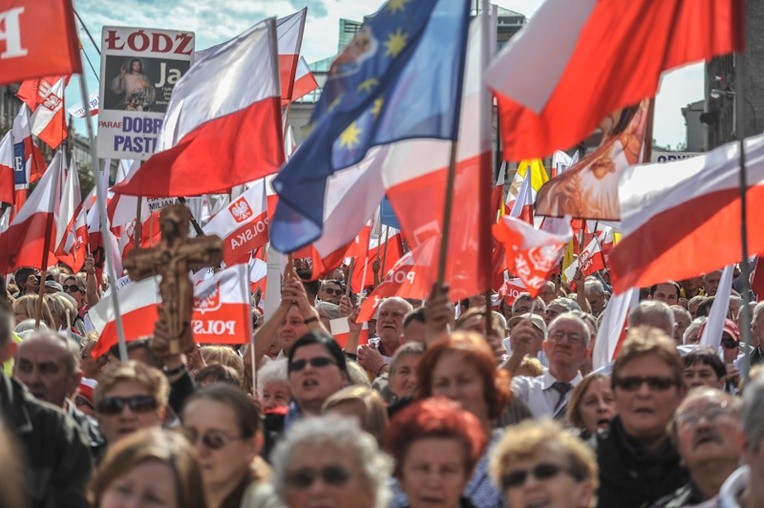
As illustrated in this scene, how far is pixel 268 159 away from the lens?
30.1ft

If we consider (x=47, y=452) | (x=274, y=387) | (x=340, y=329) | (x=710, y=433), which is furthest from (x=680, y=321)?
(x=47, y=452)

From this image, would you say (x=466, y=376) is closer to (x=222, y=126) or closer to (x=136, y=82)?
(x=222, y=126)

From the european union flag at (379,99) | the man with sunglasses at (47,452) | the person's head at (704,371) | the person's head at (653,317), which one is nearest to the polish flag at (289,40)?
the person's head at (653,317)

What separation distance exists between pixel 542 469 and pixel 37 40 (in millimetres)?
4023

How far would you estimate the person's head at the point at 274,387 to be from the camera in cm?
Answer: 743

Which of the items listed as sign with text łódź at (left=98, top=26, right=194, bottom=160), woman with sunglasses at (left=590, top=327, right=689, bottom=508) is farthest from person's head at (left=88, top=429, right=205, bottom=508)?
sign with text łódź at (left=98, top=26, right=194, bottom=160)

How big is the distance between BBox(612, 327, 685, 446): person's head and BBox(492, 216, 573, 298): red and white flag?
12.5 ft

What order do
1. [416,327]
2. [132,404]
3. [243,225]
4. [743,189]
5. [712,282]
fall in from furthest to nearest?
[712,282] → [243,225] → [416,327] → [743,189] → [132,404]

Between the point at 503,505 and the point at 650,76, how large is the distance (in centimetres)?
226

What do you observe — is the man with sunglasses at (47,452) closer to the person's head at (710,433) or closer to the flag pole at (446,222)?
the flag pole at (446,222)

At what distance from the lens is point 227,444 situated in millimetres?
5008

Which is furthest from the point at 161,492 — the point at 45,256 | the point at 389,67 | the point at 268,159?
the point at 45,256

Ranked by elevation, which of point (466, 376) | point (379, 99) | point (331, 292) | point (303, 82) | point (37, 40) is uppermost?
point (303, 82)

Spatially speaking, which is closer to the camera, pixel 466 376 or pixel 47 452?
pixel 47 452
